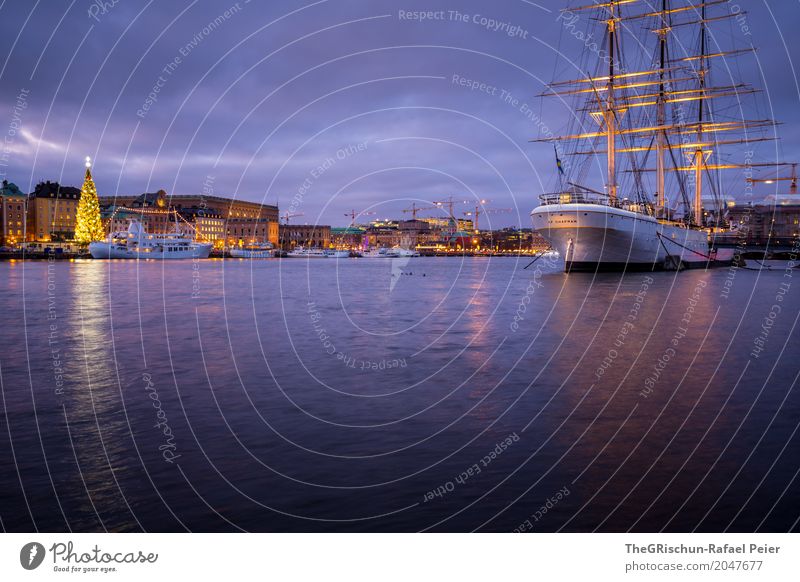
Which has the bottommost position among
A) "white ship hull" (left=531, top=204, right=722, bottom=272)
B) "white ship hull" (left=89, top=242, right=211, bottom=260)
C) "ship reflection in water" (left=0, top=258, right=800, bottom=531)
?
"white ship hull" (left=89, top=242, right=211, bottom=260)

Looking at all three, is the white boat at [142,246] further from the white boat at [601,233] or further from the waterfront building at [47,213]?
the white boat at [601,233]

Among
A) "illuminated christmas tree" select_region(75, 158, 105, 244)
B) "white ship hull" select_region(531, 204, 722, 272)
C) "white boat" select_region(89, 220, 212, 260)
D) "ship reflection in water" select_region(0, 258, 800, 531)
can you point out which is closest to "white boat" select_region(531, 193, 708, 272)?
"white ship hull" select_region(531, 204, 722, 272)

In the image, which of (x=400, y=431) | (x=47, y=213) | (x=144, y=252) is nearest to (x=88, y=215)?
(x=144, y=252)

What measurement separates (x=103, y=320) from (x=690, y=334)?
78.6 feet

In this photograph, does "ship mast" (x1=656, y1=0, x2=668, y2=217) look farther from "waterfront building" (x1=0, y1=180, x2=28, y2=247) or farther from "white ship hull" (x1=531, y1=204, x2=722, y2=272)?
"waterfront building" (x1=0, y1=180, x2=28, y2=247)

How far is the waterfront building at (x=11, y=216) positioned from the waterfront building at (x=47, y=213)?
3.41 m

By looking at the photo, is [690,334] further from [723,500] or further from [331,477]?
[331,477]

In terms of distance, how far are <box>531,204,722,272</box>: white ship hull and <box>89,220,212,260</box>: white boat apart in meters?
103

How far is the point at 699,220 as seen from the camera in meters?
93.9

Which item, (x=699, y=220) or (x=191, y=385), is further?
(x=699, y=220)

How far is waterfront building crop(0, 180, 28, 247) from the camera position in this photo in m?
169

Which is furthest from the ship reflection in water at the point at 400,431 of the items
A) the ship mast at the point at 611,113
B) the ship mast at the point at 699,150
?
the ship mast at the point at 699,150

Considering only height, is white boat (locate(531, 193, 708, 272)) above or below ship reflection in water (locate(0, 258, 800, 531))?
above

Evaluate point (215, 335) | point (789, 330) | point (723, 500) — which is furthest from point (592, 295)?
point (723, 500)
